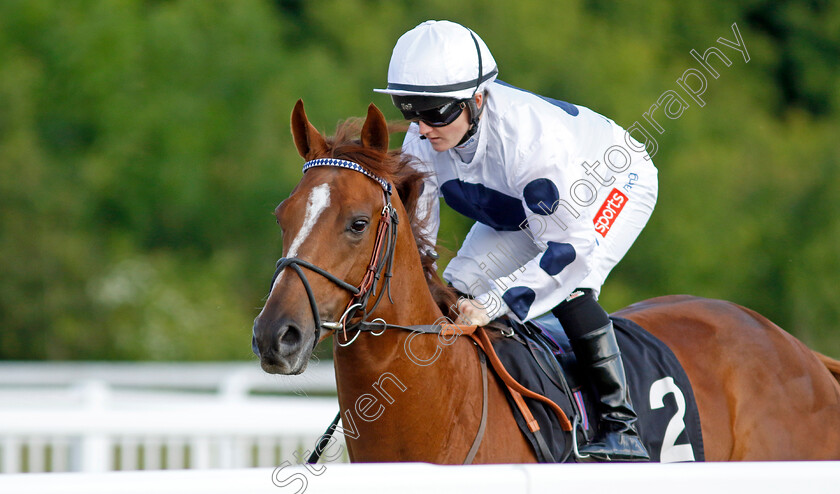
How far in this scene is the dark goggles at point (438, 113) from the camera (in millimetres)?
3131

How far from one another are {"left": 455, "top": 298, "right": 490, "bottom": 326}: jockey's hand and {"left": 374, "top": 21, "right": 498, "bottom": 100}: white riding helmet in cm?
67

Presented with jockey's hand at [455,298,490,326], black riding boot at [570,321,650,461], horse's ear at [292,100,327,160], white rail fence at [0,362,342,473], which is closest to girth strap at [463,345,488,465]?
jockey's hand at [455,298,490,326]

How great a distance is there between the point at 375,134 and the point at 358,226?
363 mm

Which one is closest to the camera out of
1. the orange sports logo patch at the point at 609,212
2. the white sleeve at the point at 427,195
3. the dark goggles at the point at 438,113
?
the dark goggles at the point at 438,113

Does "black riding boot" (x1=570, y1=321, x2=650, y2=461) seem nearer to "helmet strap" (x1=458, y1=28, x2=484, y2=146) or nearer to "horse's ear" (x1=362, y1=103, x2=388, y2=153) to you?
"helmet strap" (x1=458, y1=28, x2=484, y2=146)

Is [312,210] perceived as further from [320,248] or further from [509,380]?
[509,380]

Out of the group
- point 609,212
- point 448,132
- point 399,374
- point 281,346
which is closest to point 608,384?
point 609,212

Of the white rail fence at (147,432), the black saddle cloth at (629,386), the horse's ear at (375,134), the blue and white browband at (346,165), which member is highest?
the horse's ear at (375,134)

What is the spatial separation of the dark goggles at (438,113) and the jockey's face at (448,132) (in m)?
0.02

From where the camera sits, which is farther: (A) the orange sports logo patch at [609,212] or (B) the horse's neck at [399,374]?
(A) the orange sports logo patch at [609,212]

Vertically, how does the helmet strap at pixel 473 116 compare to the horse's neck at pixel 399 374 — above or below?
above

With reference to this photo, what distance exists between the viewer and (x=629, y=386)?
3410 millimetres

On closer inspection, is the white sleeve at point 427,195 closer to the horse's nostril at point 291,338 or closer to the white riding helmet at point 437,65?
the white riding helmet at point 437,65

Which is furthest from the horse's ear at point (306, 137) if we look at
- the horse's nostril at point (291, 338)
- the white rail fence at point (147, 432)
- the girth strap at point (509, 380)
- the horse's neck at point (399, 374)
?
the white rail fence at point (147, 432)
